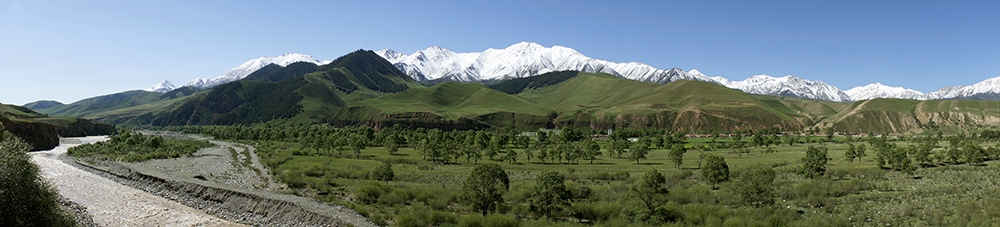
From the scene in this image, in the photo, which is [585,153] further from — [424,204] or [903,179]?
[424,204]

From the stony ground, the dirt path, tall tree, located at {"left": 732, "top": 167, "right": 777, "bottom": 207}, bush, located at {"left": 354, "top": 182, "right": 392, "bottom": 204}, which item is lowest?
the dirt path

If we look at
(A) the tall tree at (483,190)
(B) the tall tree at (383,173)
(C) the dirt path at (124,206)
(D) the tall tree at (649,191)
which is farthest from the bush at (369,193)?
(D) the tall tree at (649,191)

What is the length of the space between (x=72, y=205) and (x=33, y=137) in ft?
367

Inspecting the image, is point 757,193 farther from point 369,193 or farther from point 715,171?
point 369,193

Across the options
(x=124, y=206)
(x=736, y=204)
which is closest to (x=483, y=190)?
(x=736, y=204)

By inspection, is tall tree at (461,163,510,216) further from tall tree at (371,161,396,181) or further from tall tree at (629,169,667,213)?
tall tree at (371,161,396,181)

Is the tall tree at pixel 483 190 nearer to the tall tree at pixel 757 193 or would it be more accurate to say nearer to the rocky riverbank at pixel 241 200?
the rocky riverbank at pixel 241 200

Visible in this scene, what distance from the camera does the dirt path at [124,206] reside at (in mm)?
41188

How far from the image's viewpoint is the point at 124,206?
47219 mm

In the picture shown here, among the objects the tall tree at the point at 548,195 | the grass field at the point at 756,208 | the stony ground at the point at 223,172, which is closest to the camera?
the grass field at the point at 756,208

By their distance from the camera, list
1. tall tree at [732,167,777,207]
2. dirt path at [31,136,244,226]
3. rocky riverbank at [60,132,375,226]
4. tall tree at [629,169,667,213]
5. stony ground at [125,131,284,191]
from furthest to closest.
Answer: stony ground at [125,131,284,191] → dirt path at [31,136,244,226] → rocky riverbank at [60,132,375,226] → tall tree at [629,169,667,213] → tall tree at [732,167,777,207]

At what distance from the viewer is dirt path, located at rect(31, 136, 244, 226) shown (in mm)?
41188

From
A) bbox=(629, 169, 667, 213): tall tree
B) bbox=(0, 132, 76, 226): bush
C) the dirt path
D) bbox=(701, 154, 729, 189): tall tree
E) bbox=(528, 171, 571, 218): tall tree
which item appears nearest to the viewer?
bbox=(0, 132, 76, 226): bush

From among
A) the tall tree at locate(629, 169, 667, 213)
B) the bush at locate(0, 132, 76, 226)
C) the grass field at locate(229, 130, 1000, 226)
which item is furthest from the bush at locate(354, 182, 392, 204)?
the tall tree at locate(629, 169, 667, 213)
